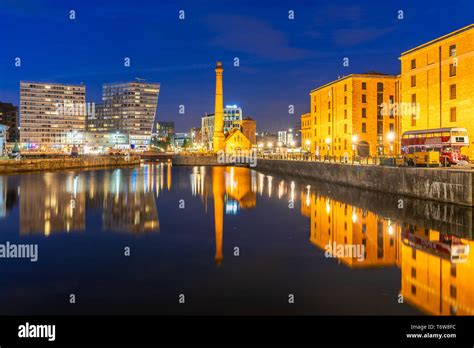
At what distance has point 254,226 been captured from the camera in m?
22.2

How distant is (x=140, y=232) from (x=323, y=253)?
9248mm

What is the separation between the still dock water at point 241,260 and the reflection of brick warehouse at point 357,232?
0.06m

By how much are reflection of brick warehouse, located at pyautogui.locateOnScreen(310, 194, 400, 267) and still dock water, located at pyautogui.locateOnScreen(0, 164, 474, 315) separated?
6 centimetres

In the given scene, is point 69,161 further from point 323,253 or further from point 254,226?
point 323,253

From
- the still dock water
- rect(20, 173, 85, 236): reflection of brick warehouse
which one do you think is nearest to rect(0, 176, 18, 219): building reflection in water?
rect(20, 173, 85, 236): reflection of brick warehouse

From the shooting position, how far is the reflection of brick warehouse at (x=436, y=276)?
10469 mm

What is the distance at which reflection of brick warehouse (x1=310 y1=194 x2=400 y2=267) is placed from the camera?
15172mm

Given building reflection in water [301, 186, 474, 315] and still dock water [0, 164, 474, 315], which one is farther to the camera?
building reflection in water [301, 186, 474, 315]

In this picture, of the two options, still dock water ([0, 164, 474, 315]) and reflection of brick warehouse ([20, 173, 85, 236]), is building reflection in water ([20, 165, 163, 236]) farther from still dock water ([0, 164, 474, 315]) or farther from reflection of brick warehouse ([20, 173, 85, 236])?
still dock water ([0, 164, 474, 315])

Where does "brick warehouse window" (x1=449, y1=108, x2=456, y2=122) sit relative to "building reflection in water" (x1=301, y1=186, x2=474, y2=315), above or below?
above

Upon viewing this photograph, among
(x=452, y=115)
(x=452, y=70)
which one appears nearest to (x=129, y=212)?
(x=452, y=115)

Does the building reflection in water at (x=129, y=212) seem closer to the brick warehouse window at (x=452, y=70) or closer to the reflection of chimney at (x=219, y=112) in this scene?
the brick warehouse window at (x=452, y=70)

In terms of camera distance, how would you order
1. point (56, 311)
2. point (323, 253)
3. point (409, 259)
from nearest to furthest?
point (56, 311), point (409, 259), point (323, 253)

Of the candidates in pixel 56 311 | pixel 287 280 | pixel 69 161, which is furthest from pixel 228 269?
pixel 69 161
